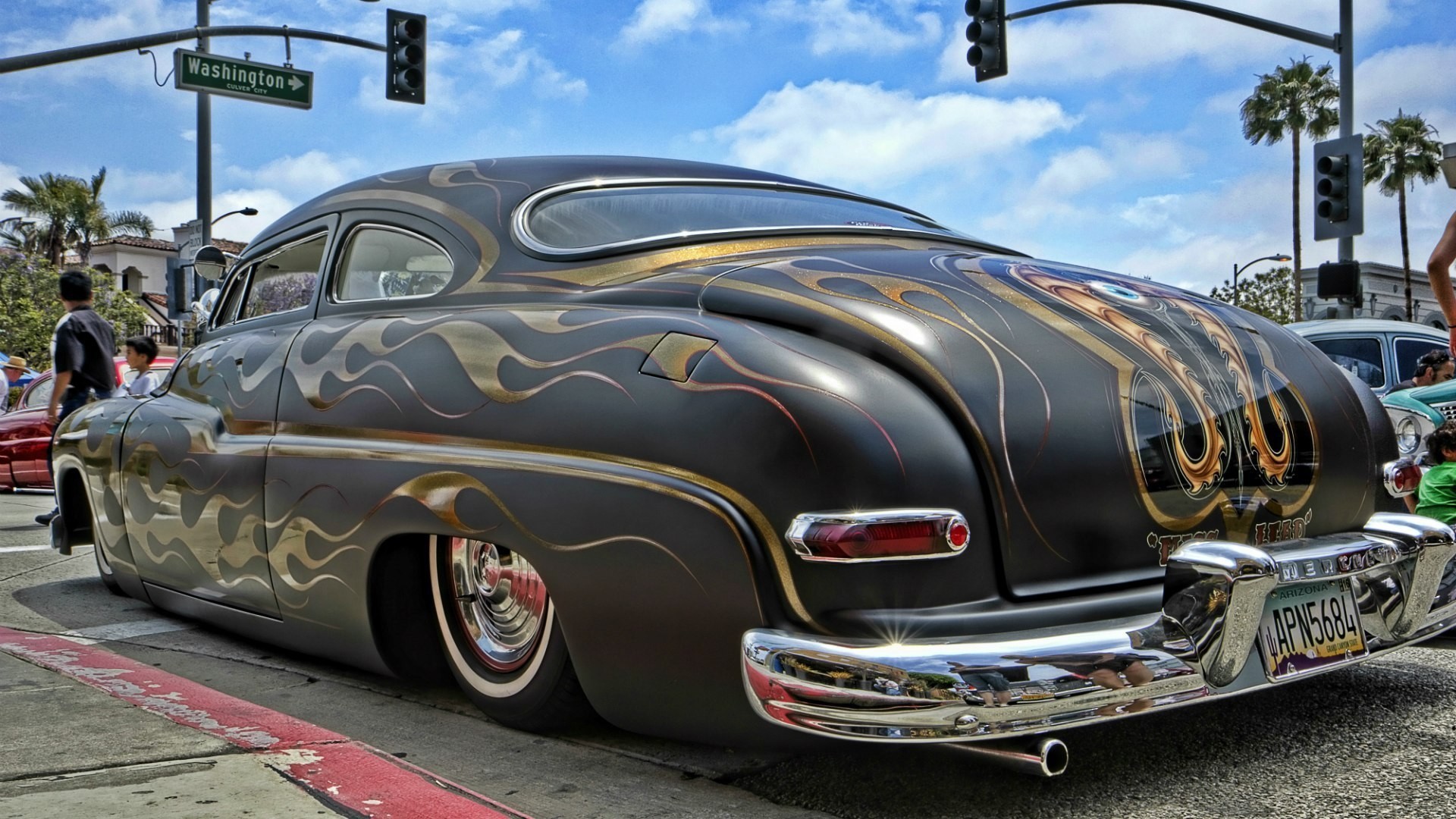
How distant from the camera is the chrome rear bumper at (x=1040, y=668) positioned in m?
2.06

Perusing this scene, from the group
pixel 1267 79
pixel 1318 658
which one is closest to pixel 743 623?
pixel 1318 658

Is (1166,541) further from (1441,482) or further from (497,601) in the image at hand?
(1441,482)

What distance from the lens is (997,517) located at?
2.29 metres

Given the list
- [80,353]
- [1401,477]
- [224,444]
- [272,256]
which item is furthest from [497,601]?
[80,353]

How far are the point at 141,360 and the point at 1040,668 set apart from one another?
27.1 feet

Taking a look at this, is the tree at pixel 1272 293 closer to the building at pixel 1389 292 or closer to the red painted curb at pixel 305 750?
the building at pixel 1389 292

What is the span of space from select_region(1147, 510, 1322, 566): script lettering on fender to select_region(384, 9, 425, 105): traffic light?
13.5 meters

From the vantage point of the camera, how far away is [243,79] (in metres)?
14.8

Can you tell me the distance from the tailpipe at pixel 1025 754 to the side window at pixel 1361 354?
7.39m

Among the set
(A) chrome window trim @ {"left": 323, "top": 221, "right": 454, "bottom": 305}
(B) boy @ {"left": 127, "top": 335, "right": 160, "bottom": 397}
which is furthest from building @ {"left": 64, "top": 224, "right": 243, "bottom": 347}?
(A) chrome window trim @ {"left": 323, "top": 221, "right": 454, "bottom": 305}

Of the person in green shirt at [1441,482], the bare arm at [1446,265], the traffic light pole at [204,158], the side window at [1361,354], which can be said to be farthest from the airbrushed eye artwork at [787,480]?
the traffic light pole at [204,158]

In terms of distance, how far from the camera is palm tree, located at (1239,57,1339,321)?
133ft

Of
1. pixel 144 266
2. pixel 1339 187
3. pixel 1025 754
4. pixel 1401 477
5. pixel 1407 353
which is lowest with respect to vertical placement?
pixel 1025 754

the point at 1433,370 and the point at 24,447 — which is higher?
the point at 1433,370
